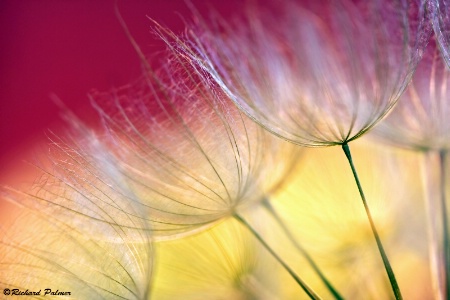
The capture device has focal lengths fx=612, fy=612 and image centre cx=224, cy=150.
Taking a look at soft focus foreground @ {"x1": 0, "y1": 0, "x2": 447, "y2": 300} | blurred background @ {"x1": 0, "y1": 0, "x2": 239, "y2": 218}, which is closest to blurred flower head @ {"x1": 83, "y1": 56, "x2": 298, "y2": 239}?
soft focus foreground @ {"x1": 0, "y1": 0, "x2": 447, "y2": 300}

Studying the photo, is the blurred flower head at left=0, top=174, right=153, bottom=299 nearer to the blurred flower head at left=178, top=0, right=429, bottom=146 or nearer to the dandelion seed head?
the dandelion seed head

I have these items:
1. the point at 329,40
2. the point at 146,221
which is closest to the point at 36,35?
the point at 329,40

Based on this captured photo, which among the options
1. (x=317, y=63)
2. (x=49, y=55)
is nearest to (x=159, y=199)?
(x=317, y=63)

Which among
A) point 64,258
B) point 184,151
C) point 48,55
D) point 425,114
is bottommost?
point 64,258

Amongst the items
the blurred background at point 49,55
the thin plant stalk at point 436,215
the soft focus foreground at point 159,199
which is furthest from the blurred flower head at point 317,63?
the blurred background at point 49,55

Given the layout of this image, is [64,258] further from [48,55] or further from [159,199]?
[48,55]

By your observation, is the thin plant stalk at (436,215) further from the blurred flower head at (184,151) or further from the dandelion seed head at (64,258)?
the dandelion seed head at (64,258)
